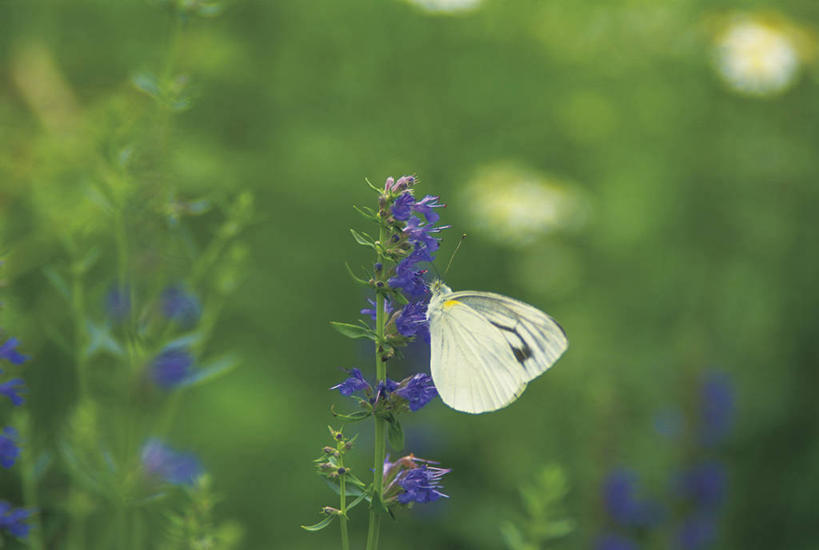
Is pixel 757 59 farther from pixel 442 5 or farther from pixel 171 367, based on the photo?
pixel 171 367

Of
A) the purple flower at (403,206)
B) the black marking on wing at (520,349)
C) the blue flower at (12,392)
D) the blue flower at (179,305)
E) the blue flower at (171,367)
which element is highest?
the blue flower at (179,305)

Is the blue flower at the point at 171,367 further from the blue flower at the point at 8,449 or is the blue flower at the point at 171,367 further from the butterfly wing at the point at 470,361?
the butterfly wing at the point at 470,361

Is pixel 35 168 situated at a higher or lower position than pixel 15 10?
lower

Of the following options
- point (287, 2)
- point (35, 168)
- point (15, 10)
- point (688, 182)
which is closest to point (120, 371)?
point (35, 168)

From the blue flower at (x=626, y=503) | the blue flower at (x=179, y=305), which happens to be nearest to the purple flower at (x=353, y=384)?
the blue flower at (x=179, y=305)

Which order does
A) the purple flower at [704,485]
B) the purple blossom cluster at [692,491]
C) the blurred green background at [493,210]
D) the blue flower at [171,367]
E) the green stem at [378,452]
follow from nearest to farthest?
the green stem at [378,452], the blue flower at [171,367], the purple blossom cluster at [692,491], the purple flower at [704,485], the blurred green background at [493,210]

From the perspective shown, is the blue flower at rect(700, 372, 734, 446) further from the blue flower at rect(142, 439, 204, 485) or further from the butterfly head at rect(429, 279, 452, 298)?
the blue flower at rect(142, 439, 204, 485)

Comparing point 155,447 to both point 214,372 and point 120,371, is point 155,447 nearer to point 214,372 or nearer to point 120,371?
point 120,371

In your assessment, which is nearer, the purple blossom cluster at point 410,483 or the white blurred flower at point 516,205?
the purple blossom cluster at point 410,483
